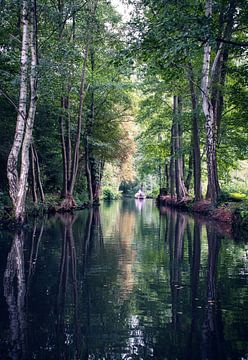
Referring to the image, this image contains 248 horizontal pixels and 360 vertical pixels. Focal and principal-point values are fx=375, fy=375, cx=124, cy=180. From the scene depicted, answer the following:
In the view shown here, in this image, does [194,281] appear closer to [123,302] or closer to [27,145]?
[123,302]

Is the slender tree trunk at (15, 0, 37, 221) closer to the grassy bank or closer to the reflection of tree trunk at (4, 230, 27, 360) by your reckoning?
the reflection of tree trunk at (4, 230, 27, 360)

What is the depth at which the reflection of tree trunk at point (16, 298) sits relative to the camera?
3.51m

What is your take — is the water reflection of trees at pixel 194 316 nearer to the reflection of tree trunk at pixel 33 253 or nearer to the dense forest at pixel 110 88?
the reflection of tree trunk at pixel 33 253

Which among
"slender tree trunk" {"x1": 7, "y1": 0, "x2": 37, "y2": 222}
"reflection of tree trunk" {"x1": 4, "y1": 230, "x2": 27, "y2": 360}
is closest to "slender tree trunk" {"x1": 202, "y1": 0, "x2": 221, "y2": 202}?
"slender tree trunk" {"x1": 7, "y1": 0, "x2": 37, "y2": 222}

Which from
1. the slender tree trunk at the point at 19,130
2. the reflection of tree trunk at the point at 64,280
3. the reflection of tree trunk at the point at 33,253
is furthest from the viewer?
the slender tree trunk at the point at 19,130

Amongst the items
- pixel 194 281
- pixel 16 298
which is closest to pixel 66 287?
pixel 16 298

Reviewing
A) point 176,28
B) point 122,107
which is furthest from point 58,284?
point 122,107

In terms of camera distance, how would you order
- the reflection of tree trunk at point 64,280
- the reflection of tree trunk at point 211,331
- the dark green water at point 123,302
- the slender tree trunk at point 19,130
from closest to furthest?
the reflection of tree trunk at point 211,331, the dark green water at point 123,302, the reflection of tree trunk at point 64,280, the slender tree trunk at point 19,130

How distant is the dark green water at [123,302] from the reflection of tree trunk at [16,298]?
0.01 metres

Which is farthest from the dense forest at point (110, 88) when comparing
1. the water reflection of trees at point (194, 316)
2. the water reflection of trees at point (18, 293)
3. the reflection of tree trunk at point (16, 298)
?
the reflection of tree trunk at point (16, 298)

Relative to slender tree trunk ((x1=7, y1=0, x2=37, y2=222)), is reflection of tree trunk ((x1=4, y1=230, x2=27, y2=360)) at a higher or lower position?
lower

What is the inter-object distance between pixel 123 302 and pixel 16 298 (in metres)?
1.41

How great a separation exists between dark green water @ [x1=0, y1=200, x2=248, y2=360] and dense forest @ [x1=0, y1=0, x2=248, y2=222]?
15.5 feet

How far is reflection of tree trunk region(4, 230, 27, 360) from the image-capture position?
3.51m
